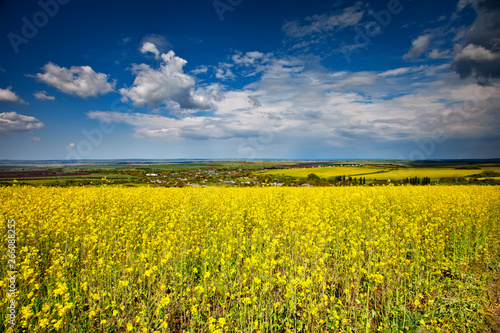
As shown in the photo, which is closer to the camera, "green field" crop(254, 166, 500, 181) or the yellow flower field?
the yellow flower field

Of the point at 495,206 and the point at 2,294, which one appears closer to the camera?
the point at 2,294

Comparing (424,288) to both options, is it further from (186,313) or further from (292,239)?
(186,313)

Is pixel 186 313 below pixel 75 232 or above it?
below

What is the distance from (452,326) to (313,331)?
286cm

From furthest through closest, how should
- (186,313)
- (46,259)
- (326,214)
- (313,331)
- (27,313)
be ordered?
(326,214) → (46,259) → (186,313) → (313,331) → (27,313)

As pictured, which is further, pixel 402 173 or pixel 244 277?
pixel 402 173

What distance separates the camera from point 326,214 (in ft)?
28.1

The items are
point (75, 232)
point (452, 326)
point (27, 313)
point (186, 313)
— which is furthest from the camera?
point (75, 232)

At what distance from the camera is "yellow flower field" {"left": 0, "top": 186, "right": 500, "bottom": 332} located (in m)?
3.95

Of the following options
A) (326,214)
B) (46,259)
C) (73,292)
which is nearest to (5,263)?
(46,259)

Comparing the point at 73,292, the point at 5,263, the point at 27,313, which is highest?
the point at 27,313

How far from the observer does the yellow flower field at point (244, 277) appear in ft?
13.0

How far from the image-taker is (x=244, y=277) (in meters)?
4.70

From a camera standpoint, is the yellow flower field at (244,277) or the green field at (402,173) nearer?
the yellow flower field at (244,277)
